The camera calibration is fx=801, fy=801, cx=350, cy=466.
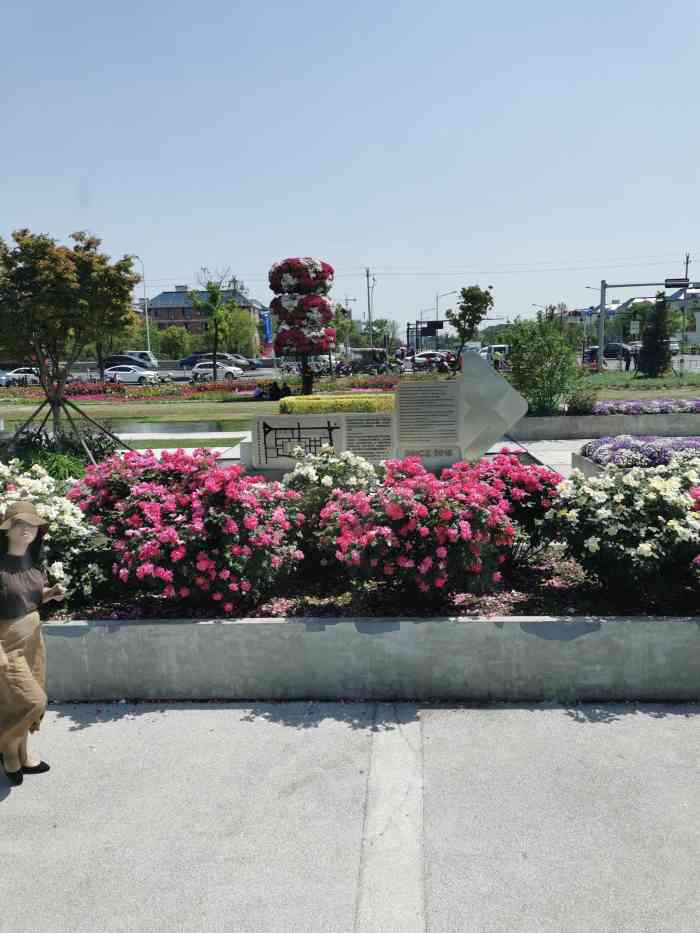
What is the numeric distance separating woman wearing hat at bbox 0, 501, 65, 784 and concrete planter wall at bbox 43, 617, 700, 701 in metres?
0.78

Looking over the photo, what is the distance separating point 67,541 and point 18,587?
56.3 inches

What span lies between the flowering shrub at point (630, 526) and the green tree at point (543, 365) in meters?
13.3

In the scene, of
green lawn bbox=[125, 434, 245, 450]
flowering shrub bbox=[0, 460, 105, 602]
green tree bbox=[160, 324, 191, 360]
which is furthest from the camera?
green tree bbox=[160, 324, 191, 360]

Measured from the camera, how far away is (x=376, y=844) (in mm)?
3580

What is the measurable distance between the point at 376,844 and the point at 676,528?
267 cm

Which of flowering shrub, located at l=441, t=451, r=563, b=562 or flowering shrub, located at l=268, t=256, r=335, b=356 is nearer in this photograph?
flowering shrub, located at l=441, t=451, r=563, b=562

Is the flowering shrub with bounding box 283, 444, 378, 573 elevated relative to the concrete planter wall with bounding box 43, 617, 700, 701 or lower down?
elevated

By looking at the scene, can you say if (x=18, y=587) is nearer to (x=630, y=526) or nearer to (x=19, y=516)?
(x=19, y=516)

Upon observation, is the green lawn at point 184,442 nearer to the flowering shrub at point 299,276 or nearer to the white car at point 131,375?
the flowering shrub at point 299,276

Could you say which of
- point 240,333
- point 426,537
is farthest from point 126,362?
point 426,537

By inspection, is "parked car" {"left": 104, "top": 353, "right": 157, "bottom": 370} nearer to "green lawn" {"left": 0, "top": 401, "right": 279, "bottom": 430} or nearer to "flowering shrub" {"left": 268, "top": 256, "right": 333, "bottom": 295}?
"green lawn" {"left": 0, "top": 401, "right": 279, "bottom": 430}

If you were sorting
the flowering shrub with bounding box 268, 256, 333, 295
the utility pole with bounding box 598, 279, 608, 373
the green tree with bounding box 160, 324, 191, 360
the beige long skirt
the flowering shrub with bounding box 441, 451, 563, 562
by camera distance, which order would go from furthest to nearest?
the green tree with bounding box 160, 324, 191, 360 < the utility pole with bounding box 598, 279, 608, 373 < the flowering shrub with bounding box 268, 256, 333, 295 < the flowering shrub with bounding box 441, 451, 563, 562 < the beige long skirt

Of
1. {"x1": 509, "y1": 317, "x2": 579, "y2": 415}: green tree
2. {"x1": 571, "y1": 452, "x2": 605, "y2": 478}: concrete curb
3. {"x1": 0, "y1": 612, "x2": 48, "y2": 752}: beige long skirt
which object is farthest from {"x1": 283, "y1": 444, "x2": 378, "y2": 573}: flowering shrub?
{"x1": 509, "y1": 317, "x2": 579, "y2": 415}: green tree

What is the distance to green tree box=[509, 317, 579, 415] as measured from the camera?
60.7ft
